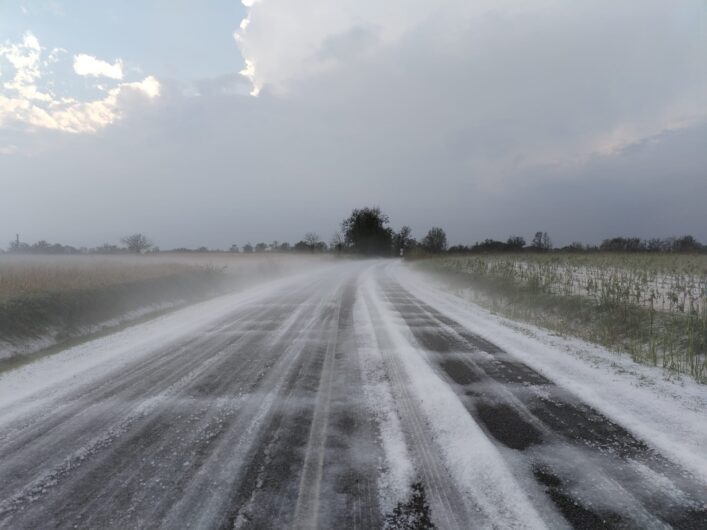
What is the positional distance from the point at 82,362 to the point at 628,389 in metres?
6.93

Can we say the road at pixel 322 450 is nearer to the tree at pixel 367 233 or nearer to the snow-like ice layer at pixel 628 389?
the snow-like ice layer at pixel 628 389

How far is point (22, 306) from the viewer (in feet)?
26.1

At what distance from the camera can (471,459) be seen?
2.90m

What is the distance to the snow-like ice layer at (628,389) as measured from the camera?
321 cm

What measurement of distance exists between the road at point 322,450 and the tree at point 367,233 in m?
82.7

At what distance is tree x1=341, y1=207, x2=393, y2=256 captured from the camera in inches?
3573

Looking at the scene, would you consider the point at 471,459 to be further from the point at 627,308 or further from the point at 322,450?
the point at 627,308

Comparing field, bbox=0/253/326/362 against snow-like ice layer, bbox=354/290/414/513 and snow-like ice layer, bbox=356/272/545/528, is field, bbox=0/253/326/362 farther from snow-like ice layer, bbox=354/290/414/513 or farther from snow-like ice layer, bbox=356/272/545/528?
snow-like ice layer, bbox=356/272/545/528

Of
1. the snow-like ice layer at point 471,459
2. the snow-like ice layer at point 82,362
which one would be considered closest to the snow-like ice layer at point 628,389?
the snow-like ice layer at point 471,459

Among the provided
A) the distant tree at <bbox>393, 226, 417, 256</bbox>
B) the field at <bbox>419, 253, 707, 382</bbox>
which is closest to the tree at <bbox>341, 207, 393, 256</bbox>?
the distant tree at <bbox>393, 226, 417, 256</bbox>

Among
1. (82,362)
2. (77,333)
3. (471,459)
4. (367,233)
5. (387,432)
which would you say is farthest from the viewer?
(367,233)

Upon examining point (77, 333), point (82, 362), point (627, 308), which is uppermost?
point (627, 308)

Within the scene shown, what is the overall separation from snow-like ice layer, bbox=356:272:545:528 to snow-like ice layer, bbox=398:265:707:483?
1270 mm

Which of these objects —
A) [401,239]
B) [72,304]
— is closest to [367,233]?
[401,239]
